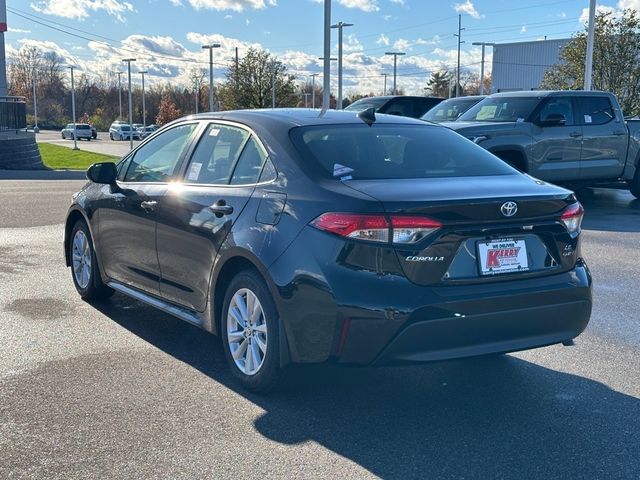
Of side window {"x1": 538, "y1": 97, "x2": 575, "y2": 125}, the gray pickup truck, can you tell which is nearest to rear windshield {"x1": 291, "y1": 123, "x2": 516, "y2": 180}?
the gray pickup truck

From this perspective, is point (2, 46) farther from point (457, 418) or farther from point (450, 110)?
point (457, 418)

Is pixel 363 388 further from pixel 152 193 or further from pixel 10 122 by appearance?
pixel 10 122

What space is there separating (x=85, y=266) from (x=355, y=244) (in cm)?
352

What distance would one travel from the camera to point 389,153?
15.8ft

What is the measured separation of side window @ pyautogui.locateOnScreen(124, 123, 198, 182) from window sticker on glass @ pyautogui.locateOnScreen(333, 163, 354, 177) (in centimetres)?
146

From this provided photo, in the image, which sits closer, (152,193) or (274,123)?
(274,123)

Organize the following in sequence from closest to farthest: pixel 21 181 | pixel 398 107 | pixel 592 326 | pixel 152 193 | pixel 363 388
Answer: pixel 363 388
pixel 152 193
pixel 592 326
pixel 398 107
pixel 21 181

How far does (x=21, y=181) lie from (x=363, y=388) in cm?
1745

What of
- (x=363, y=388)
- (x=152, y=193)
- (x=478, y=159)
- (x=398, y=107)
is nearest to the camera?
(x=363, y=388)

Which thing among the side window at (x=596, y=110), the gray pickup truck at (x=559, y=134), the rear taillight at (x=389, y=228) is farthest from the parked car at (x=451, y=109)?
the rear taillight at (x=389, y=228)

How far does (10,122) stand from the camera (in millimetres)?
26734

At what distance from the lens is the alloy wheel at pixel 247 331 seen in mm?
4441

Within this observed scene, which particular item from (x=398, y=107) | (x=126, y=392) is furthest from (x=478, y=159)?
(x=398, y=107)

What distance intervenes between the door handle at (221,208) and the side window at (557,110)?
9182 millimetres
